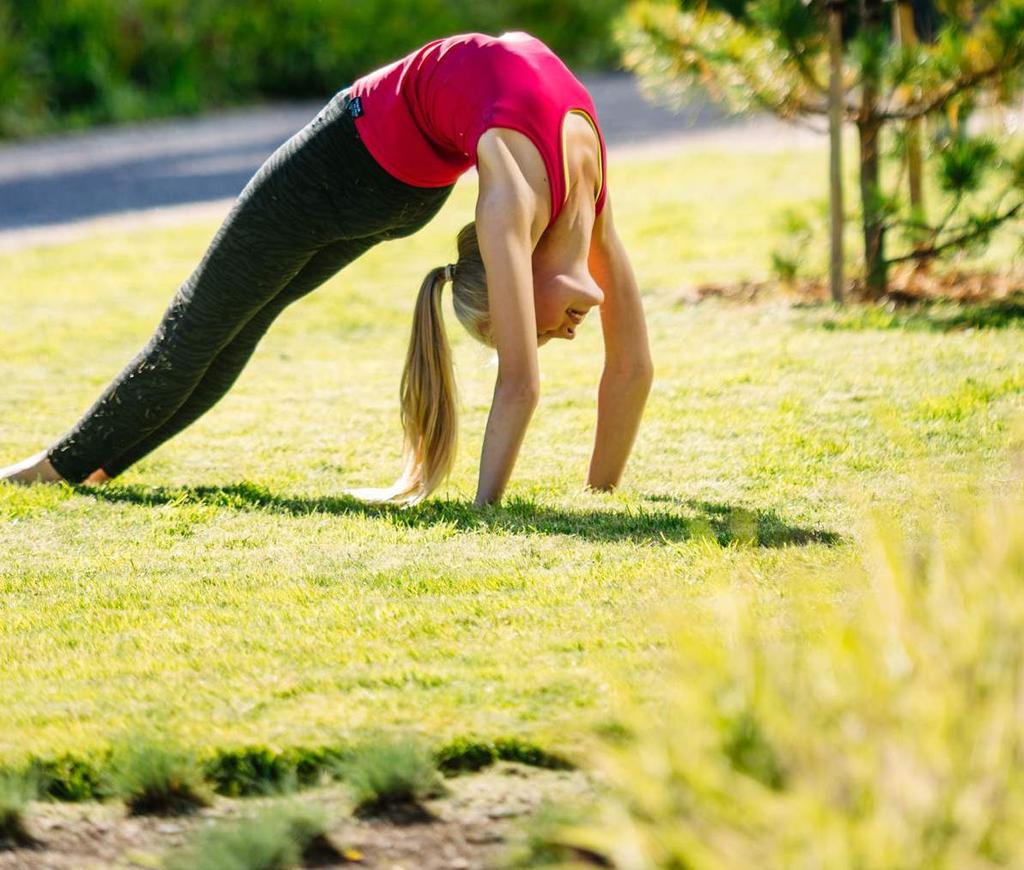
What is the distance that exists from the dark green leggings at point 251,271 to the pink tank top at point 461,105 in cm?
7

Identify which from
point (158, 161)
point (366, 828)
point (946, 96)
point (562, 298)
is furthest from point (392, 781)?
point (158, 161)

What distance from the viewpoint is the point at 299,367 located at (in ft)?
21.9

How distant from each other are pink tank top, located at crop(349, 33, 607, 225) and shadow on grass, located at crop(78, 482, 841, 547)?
0.75m

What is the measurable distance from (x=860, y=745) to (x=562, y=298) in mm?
2274

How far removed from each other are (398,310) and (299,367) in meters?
1.24

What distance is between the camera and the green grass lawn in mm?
2945

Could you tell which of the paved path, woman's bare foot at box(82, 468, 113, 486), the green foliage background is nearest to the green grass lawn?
woman's bare foot at box(82, 468, 113, 486)

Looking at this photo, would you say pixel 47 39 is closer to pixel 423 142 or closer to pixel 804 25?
pixel 804 25

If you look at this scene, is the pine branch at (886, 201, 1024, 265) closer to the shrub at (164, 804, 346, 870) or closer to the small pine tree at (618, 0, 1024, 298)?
the small pine tree at (618, 0, 1024, 298)

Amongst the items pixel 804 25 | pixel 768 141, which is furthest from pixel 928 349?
pixel 768 141

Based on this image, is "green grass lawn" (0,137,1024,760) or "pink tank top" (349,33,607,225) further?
"pink tank top" (349,33,607,225)

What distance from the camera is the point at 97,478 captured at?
485cm

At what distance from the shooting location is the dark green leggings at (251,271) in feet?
13.8

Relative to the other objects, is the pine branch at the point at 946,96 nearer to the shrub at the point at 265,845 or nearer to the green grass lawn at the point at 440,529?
the green grass lawn at the point at 440,529
